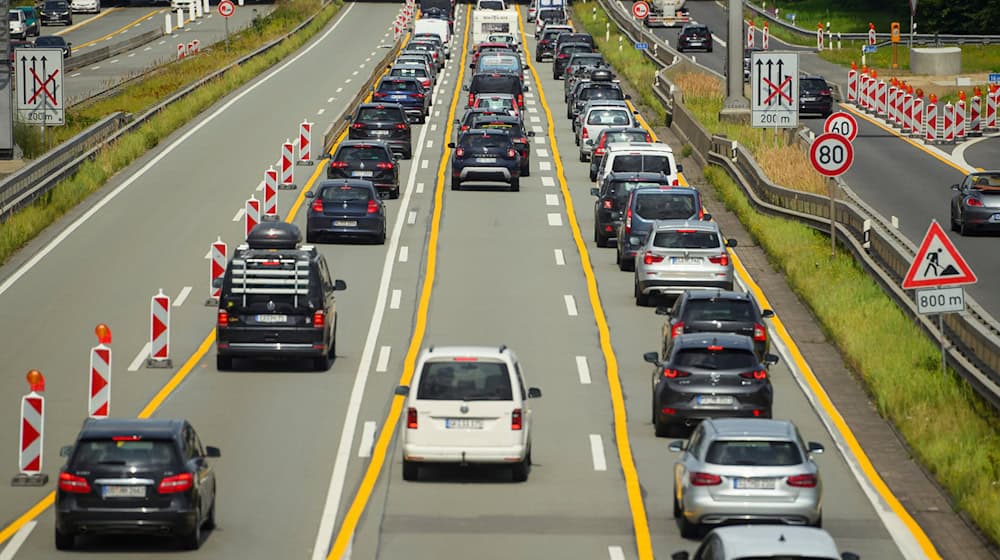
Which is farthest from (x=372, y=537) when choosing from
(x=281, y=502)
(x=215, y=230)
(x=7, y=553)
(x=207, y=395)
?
(x=215, y=230)

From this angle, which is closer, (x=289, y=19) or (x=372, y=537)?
(x=372, y=537)

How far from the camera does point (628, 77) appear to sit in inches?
2926

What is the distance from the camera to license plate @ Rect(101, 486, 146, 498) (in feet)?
56.2

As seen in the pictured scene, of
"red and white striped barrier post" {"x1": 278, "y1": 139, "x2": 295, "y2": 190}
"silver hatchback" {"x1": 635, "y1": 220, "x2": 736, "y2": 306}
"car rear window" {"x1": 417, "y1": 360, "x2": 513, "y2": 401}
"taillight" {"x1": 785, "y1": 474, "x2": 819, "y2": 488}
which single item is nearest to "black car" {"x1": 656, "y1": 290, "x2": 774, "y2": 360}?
"silver hatchback" {"x1": 635, "y1": 220, "x2": 736, "y2": 306}

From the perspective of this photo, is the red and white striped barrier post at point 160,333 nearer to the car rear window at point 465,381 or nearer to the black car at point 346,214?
the car rear window at point 465,381

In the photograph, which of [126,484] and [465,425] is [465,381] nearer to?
[465,425]

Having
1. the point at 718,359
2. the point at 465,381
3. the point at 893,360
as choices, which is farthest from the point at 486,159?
the point at 465,381

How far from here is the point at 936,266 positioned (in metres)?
24.4

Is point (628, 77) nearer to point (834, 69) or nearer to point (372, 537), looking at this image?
point (834, 69)

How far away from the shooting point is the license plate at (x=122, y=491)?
1712 centimetres

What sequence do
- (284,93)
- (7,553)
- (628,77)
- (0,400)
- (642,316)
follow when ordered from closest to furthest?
(7,553)
(0,400)
(642,316)
(284,93)
(628,77)

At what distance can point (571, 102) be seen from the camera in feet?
209

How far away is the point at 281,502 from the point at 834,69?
68207 millimetres

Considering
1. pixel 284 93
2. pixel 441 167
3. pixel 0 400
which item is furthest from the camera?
pixel 284 93
